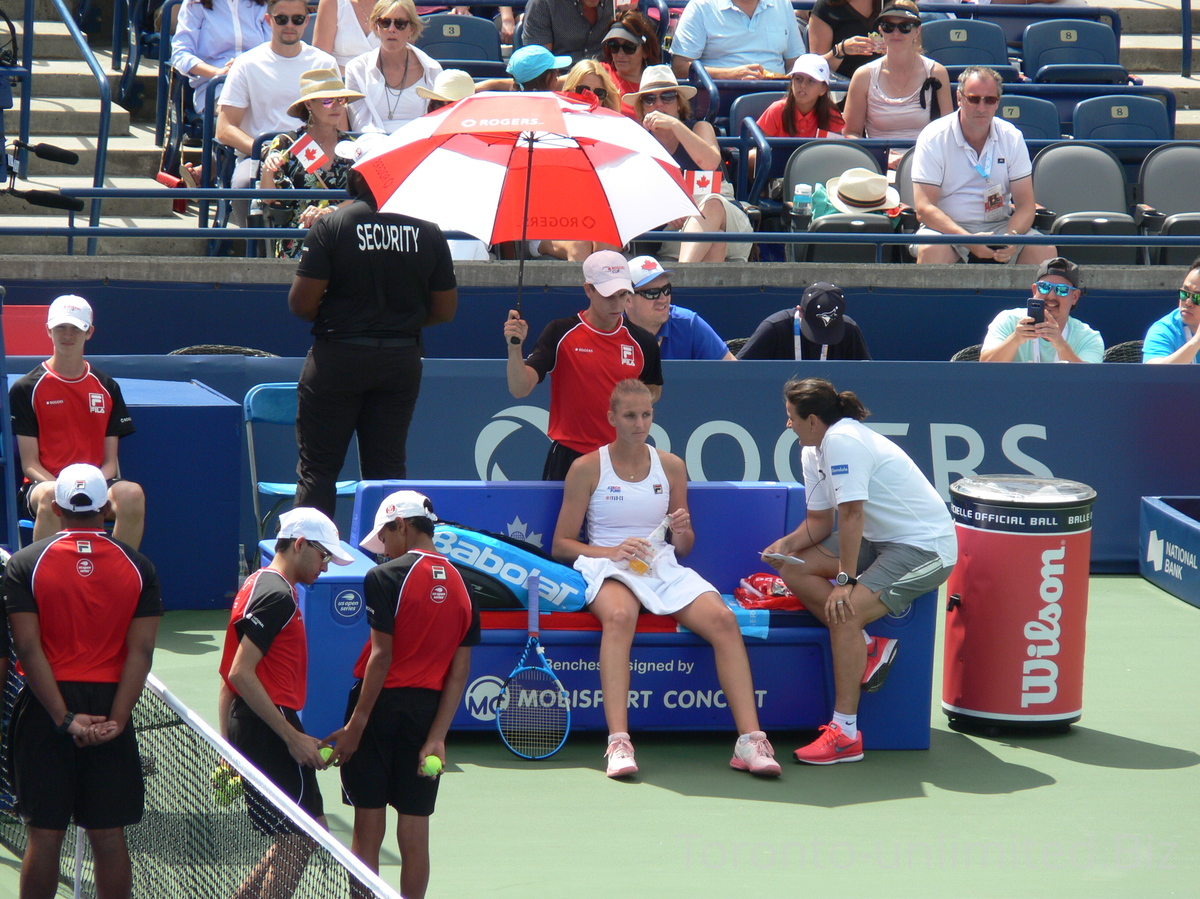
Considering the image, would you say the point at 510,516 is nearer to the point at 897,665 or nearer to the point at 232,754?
the point at 897,665

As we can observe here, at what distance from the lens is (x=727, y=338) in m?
10.7

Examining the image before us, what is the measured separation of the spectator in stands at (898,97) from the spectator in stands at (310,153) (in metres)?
4.02

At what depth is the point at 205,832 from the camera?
4512 mm

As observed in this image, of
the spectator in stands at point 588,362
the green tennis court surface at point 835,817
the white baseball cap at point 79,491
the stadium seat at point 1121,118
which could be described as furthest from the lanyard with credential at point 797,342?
the white baseball cap at point 79,491

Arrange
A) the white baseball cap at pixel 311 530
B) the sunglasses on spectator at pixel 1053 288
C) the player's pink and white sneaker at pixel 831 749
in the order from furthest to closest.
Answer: the sunglasses on spectator at pixel 1053 288, the player's pink and white sneaker at pixel 831 749, the white baseball cap at pixel 311 530

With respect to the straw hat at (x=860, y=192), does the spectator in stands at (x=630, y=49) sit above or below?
above

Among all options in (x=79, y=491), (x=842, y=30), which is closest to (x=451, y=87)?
(x=842, y=30)

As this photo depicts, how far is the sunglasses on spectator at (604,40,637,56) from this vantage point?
1155cm

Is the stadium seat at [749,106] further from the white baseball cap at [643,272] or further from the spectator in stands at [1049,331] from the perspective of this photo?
the white baseball cap at [643,272]

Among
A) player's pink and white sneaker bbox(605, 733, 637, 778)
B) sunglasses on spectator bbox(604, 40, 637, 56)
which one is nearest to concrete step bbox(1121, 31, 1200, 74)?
sunglasses on spectator bbox(604, 40, 637, 56)

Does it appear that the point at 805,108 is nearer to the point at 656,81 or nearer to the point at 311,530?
the point at 656,81

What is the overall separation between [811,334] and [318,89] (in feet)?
11.8

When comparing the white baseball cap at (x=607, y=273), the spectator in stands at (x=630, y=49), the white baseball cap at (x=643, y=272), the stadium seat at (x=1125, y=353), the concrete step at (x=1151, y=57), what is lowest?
the stadium seat at (x=1125, y=353)

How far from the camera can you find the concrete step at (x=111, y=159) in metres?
13.0
